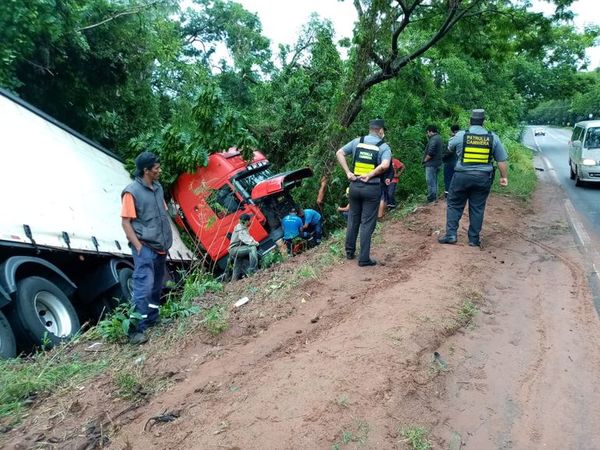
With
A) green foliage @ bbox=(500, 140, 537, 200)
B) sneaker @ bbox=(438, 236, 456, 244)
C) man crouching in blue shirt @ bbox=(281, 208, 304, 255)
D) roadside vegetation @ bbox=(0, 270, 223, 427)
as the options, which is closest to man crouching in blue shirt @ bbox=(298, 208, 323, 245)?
man crouching in blue shirt @ bbox=(281, 208, 304, 255)

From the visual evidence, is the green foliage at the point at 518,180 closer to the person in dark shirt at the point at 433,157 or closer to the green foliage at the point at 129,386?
the person in dark shirt at the point at 433,157

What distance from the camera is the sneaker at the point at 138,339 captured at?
4.45 metres

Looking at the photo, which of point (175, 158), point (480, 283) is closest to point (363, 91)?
point (175, 158)

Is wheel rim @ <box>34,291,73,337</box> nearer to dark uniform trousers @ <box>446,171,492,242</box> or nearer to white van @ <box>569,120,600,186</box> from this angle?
dark uniform trousers @ <box>446,171,492,242</box>

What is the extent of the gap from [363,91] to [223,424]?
832 centimetres

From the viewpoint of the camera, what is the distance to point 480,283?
16.5 feet

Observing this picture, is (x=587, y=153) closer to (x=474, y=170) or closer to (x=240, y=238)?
(x=474, y=170)

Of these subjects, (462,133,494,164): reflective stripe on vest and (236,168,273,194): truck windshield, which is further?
(236,168,273,194): truck windshield

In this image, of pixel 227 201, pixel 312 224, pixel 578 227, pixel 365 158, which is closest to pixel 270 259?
pixel 312 224

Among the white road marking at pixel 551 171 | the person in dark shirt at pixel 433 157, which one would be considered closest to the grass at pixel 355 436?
the person in dark shirt at pixel 433 157

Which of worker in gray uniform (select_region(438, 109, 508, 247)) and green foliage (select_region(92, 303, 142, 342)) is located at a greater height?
worker in gray uniform (select_region(438, 109, 508, 247))

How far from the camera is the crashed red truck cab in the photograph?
29.0 ft

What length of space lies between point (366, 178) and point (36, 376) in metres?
3.62

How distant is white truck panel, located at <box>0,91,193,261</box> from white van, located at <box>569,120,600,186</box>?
11.8 meters
